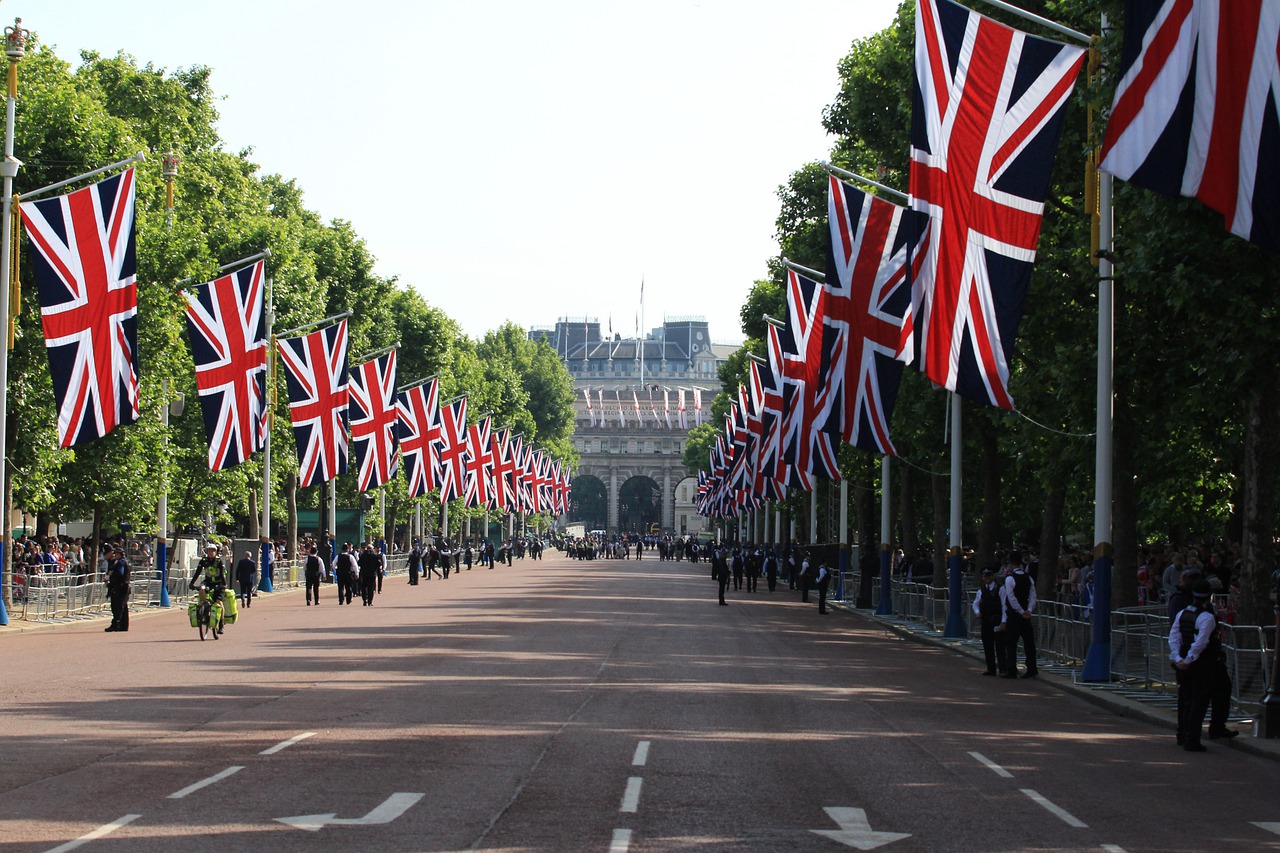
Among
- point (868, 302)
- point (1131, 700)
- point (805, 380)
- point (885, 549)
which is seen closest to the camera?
point (1131, 700)

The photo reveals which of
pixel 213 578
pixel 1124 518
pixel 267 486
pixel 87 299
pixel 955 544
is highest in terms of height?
pixel 87 299

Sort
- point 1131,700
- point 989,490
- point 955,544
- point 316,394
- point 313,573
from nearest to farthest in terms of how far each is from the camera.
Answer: point 1131,700
point 955,544
point 989,490
point 316,394
point 313,573

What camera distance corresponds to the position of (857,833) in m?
11.6

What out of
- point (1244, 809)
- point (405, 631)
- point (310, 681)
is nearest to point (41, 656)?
point (310, 681)

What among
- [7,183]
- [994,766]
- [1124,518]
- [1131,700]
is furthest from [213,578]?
[994,766]

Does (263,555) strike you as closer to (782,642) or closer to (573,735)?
(782,642)

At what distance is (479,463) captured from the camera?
259 ft

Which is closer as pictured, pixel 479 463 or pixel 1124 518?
pixel 1124 518

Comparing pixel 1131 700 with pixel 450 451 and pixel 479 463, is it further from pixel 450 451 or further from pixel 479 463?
pixel 479 463

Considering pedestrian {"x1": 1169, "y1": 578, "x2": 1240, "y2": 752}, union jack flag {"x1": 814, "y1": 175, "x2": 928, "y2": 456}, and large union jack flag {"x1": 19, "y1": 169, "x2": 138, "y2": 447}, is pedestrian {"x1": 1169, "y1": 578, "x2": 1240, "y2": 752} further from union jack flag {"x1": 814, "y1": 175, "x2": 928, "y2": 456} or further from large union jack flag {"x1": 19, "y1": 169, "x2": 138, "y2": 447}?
large union jack flag {"x1": 19, "y1": 169, "x2": 138, "y2": 447}

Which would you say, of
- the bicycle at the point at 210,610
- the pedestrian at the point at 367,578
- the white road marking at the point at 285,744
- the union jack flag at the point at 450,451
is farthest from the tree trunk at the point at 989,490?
the union jack flag at the point at 450,451

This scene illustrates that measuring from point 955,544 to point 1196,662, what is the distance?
18399 millimetres

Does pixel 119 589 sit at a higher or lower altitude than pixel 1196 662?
lower

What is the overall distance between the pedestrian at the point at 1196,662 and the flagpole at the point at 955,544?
1745cm
